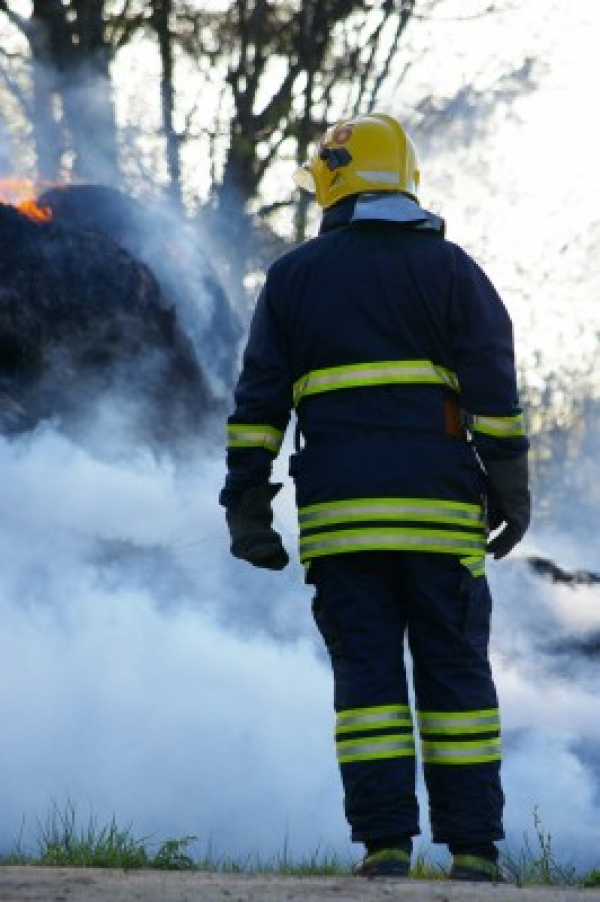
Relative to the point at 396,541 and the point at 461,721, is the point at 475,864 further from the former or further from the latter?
the point at 396,541

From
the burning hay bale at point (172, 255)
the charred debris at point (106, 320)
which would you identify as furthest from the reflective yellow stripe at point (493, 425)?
the burning hay bale at point (172, 255)

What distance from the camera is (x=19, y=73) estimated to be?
40.3 feet

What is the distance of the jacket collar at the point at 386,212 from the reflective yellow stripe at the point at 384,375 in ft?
1.26

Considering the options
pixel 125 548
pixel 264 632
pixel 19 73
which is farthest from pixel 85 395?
pixel 19 73

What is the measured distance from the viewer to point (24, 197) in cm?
1063

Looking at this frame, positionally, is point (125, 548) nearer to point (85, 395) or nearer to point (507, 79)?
point (85, 395)

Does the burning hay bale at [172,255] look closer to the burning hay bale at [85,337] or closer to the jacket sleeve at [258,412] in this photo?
the burning hay bale at [85,337]

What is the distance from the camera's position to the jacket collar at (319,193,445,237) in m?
3.79

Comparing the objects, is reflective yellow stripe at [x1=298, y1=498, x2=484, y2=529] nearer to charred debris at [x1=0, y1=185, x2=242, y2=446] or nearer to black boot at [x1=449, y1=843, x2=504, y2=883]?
black boot at [x1=449, y1=843, x2=504, y2=883]

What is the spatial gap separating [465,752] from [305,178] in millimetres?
1618

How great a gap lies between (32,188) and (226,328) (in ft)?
5.94

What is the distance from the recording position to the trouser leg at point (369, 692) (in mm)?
3432

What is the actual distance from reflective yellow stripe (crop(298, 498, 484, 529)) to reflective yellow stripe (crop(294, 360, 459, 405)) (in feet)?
0.94

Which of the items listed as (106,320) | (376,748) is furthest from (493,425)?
(106,320)
